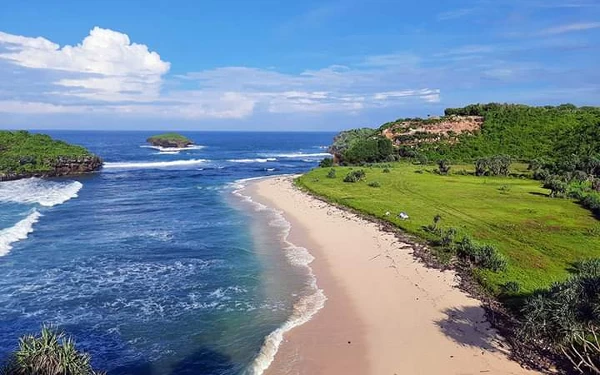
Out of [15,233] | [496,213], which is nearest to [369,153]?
[496,213]

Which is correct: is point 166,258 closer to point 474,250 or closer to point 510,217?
point 474,250

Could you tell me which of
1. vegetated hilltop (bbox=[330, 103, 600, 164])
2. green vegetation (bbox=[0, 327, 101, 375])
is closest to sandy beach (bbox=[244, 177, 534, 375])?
green vegetation (bbox=[0, 327, 101, 375])

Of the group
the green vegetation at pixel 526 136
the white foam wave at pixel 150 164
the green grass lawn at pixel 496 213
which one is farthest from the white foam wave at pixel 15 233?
the green vegetation at pixel 526 136

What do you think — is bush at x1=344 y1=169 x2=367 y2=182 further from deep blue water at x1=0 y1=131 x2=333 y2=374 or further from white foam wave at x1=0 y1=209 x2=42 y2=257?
white foam wave at x1=0 y1=209 x2=42 y2=257

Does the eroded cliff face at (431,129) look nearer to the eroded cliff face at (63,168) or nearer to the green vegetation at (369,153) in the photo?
the green vegetation at (369,153)

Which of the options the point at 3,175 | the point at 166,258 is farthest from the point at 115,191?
the point at 166,258

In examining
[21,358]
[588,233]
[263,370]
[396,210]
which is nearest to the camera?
[21,358]

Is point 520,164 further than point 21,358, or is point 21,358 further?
point 520,164
